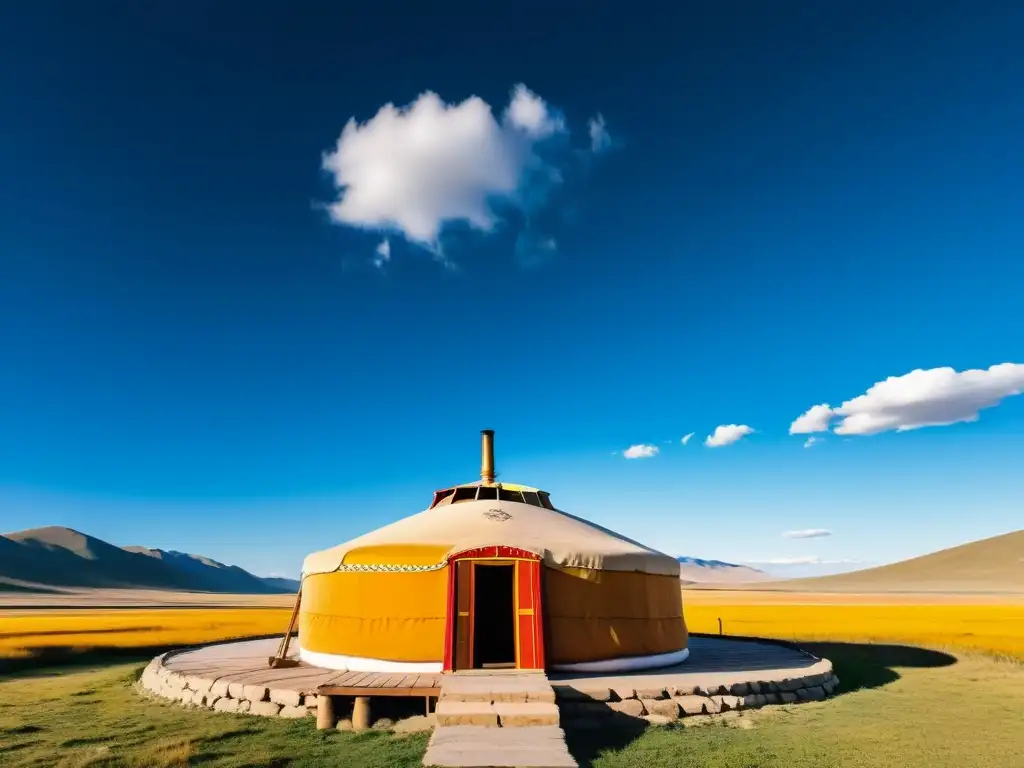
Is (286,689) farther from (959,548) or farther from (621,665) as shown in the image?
(959,548)

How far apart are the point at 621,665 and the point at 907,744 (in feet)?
13.7

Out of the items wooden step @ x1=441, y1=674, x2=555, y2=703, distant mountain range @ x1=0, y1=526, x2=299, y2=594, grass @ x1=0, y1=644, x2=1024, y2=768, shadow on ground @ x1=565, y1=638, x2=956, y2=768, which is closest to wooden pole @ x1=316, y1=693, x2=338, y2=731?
grass @ x1=0, y1=644, x2=1024, y2=768

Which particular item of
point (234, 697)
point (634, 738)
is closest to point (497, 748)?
point (634, 738)

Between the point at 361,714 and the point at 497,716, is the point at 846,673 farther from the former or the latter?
the point at 361,714

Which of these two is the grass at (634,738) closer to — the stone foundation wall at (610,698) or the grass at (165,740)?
the grass at (165,740)

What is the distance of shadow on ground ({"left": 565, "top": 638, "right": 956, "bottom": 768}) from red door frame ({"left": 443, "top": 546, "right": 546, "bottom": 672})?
5.95 feet

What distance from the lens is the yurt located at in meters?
10.1

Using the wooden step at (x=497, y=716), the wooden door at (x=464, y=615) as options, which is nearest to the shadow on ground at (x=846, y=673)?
the wooden step at (x=497, y=716)

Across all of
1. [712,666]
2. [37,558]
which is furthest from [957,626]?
[37,558]

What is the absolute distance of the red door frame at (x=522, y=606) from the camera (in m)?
9.79

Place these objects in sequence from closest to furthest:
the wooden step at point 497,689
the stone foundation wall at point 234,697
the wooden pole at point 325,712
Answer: the wooden step at point 497,689
the wooden pole at point 325,712
the stone foundation wall at point 234,697

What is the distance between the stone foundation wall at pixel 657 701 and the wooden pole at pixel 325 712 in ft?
9.30

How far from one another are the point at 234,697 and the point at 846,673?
10785 millimetres

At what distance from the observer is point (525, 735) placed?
6.80m
